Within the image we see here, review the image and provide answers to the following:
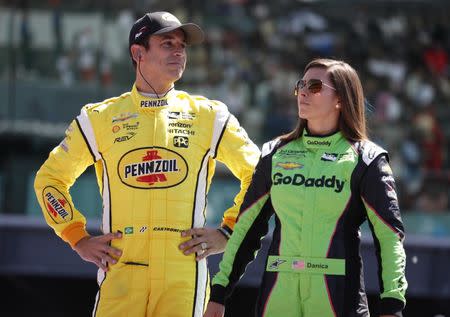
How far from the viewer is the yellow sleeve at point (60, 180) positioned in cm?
462

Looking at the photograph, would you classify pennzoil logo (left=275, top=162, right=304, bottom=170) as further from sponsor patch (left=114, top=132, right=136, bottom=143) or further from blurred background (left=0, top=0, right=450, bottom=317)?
blurred background (left=0, top=0, right=450, bottom=317)

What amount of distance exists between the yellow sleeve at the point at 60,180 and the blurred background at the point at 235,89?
9.45ft

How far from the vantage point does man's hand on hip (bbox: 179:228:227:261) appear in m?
4.42

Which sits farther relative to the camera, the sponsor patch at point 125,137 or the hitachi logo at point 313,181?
the sponsor patch at point 125,137

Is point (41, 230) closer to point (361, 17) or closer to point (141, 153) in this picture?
point (141, 153)

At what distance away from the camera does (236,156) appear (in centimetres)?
461

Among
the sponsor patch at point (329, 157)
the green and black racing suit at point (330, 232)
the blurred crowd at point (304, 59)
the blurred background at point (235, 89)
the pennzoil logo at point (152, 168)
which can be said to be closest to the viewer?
the green and black racing suit at point (330, 232)

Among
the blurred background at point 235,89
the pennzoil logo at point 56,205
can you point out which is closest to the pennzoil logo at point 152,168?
the pennzoil logo at point 56,205

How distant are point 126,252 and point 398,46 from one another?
35.4 feet

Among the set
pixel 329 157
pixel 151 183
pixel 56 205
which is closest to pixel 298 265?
pixel 329 157

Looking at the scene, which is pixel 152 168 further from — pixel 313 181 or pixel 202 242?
pixel 313 181

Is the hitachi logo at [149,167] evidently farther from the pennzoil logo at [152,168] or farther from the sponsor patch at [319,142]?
the sponsor patch at [319,142]

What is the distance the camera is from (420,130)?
12391mm

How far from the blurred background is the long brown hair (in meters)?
3.59
